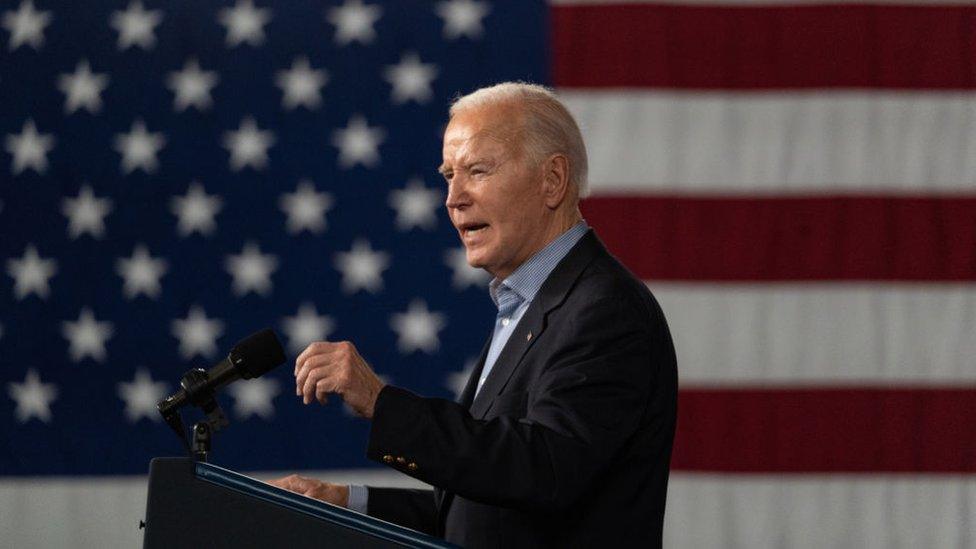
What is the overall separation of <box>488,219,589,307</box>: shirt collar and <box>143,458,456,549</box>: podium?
0.60 m

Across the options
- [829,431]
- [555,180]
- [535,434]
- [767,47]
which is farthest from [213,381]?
[767,47]

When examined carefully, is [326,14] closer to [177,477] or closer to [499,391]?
[499,391]

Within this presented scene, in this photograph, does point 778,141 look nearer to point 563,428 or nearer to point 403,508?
point 403,508

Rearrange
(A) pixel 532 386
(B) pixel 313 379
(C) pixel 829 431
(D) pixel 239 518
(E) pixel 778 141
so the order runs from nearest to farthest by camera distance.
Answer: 1. (D) pixel 239 518
2. (B) pixel 313 379
3. (A) pixel 532 386
4. (C) pixel 829 431
5. (E) pixel 778 141

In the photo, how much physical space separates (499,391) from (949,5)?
227 cm

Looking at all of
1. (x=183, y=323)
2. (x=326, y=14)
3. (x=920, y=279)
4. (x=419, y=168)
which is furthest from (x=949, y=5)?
(x=183, y=323)

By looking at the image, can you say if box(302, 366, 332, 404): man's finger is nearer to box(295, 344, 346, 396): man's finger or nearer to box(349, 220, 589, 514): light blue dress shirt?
box(295, 344, 346, 396): man's finger

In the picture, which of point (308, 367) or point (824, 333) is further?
point (824, 333)

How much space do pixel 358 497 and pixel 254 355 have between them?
51cm

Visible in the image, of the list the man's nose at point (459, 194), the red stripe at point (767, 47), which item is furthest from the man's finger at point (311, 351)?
the red stripe at point (767, 47)

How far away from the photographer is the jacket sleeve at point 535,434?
1.33 meters

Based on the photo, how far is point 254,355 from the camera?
54.5 inches

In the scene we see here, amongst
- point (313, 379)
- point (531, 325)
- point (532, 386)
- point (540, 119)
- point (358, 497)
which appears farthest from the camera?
point (358, 497)

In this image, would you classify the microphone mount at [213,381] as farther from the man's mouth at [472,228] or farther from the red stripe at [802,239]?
the red stripe at [802,239]
